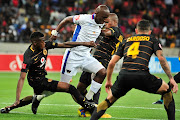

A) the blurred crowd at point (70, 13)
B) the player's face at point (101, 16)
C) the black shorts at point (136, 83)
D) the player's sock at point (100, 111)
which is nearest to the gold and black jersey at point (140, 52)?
the black shorts at point (136, 83)

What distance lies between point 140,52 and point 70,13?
20991 millimetres

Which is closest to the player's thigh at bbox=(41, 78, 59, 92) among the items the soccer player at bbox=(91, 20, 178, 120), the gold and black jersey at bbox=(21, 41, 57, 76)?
the gold and black jersey at bbox=(21, 41, 57, 76)

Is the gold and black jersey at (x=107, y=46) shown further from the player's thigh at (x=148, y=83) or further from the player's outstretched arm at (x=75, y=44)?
the player's thigh at (x=148, y=83)

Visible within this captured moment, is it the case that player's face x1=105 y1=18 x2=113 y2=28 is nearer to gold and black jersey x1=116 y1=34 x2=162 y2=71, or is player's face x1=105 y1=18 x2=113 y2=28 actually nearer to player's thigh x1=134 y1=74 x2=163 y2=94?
gold and black jersey x1=116 y1=34 x2=162 y2=71

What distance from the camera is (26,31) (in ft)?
79.1

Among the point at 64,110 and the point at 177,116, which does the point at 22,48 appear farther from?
the point at 177,116

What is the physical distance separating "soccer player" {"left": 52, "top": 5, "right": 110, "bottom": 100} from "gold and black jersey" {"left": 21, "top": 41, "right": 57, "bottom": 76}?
604 millimetres

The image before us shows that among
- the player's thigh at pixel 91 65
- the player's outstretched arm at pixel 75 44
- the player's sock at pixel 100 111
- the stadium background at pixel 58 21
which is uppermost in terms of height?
the player's outstretched arm at pixel 75 44

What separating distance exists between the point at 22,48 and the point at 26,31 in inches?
52.2

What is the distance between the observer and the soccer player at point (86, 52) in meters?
8.58

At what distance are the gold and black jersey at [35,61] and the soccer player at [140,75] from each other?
6.66 feet

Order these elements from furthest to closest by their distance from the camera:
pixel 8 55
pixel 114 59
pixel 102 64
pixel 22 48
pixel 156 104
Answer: pixel 22 48
pixel 8 55
pixel 156 104
pixel 102 64
pixel 114 59

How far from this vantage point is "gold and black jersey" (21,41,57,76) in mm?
8156

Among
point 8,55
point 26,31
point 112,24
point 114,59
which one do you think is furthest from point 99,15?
point 26,31
